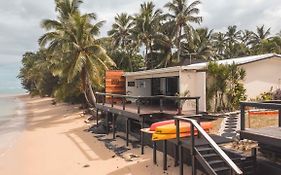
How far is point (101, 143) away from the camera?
14.2 metres

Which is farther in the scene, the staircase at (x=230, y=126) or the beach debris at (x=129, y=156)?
the beach debris at (x=129, y=156)

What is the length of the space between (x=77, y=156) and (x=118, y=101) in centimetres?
753

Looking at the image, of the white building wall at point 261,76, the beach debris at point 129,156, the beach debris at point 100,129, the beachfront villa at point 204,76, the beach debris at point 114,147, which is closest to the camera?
the beach debris at point 129,156

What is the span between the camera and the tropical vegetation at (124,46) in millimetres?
22500

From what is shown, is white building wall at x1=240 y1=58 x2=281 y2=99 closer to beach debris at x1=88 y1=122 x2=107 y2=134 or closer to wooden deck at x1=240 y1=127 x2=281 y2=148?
beach debris at x1=88 y1=122 x2=107 y2=134

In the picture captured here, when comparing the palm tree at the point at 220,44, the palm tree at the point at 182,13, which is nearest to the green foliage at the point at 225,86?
the palm tree at the point at 182,13

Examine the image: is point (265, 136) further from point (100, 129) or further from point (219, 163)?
point (100, 129)

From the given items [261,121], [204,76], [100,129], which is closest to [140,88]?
[100,129]

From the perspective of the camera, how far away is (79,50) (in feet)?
73.7

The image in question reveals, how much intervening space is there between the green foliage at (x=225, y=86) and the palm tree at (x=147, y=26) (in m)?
18.5

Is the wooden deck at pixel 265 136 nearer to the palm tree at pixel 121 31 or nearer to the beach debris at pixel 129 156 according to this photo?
the beach debris at pixel 129 156

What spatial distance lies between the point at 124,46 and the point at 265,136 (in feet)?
107

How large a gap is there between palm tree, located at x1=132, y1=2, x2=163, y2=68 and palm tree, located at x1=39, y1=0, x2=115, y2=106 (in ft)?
34.1

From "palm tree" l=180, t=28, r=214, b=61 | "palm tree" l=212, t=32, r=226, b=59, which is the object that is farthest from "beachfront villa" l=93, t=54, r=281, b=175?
"palm tree" l=212, t=32, r=226, b=59
